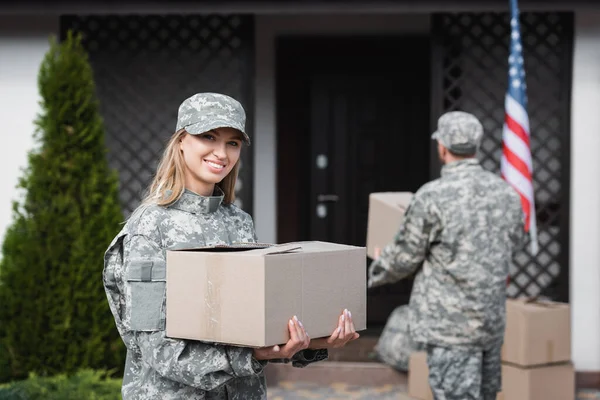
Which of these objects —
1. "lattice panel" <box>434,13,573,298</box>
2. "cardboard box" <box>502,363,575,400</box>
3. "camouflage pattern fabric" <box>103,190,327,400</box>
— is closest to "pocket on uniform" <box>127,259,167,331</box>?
"camouflage pattern fabric" <box>103,190,327,400</box>

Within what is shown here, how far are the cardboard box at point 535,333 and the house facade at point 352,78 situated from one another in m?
1.26

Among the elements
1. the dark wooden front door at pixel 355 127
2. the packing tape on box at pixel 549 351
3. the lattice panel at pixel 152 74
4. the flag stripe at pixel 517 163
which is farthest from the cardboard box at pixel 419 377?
the dark wooden front door at pixel 355 127

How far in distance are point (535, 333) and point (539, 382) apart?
0.32m

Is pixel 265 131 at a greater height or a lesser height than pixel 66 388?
greater

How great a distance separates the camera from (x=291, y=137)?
8828mm

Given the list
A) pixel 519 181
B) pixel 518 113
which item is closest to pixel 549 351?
pixel 519 181

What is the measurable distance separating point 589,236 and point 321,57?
123 inches

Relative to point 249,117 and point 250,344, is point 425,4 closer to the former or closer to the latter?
point 249,117

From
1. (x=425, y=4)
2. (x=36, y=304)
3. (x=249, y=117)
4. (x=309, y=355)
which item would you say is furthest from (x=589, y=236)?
(x=309, y=355)

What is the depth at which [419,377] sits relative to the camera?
241 inches

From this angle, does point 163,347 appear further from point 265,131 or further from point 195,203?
point 265,131

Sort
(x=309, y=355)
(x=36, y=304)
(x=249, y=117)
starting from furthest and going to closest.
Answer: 1. (x=249, y=117)
2. (x=36, y=304)
3. (x=309, y=355)

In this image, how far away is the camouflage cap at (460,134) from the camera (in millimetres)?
4223

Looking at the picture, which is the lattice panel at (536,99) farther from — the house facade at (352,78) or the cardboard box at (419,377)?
the cardboard box at (419,377)
